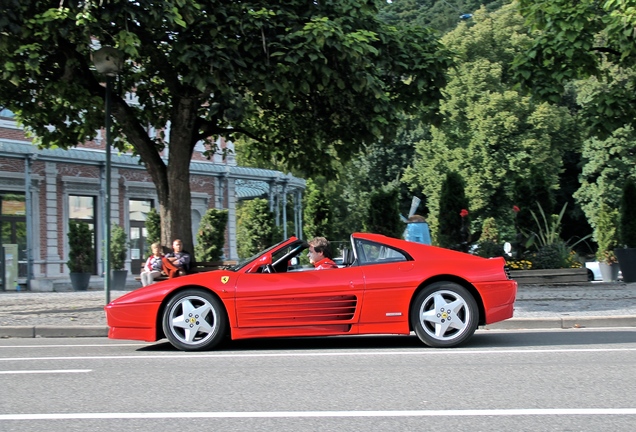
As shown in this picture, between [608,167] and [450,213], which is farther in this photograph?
[608,167]

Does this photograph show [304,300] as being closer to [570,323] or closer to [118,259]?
[570,323]

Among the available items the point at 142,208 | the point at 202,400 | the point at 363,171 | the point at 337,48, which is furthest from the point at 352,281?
the point at 363,171

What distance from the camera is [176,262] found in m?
15.2

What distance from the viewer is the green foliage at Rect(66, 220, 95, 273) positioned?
93.7 ft

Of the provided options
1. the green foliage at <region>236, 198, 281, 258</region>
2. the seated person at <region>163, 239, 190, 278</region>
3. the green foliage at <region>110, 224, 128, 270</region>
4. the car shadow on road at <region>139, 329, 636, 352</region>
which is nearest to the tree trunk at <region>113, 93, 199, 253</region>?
the seated person at <region>163, 239, 190, 278</region>

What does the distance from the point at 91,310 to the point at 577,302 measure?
887cm

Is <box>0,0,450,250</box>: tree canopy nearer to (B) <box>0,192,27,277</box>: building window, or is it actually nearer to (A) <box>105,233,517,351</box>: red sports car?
(A) <box>105,233,517,351</box>: red sports car

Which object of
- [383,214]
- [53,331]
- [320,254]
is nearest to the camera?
[320,254]

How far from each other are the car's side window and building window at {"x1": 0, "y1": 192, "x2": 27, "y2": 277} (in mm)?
24924

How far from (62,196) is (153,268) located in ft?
60.6

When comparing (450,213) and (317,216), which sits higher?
(317,216)

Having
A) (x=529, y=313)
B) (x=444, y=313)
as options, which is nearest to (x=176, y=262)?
(x=529, y=313)

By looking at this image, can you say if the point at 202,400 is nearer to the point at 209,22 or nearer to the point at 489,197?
the point at 209,22

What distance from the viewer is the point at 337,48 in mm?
13859
